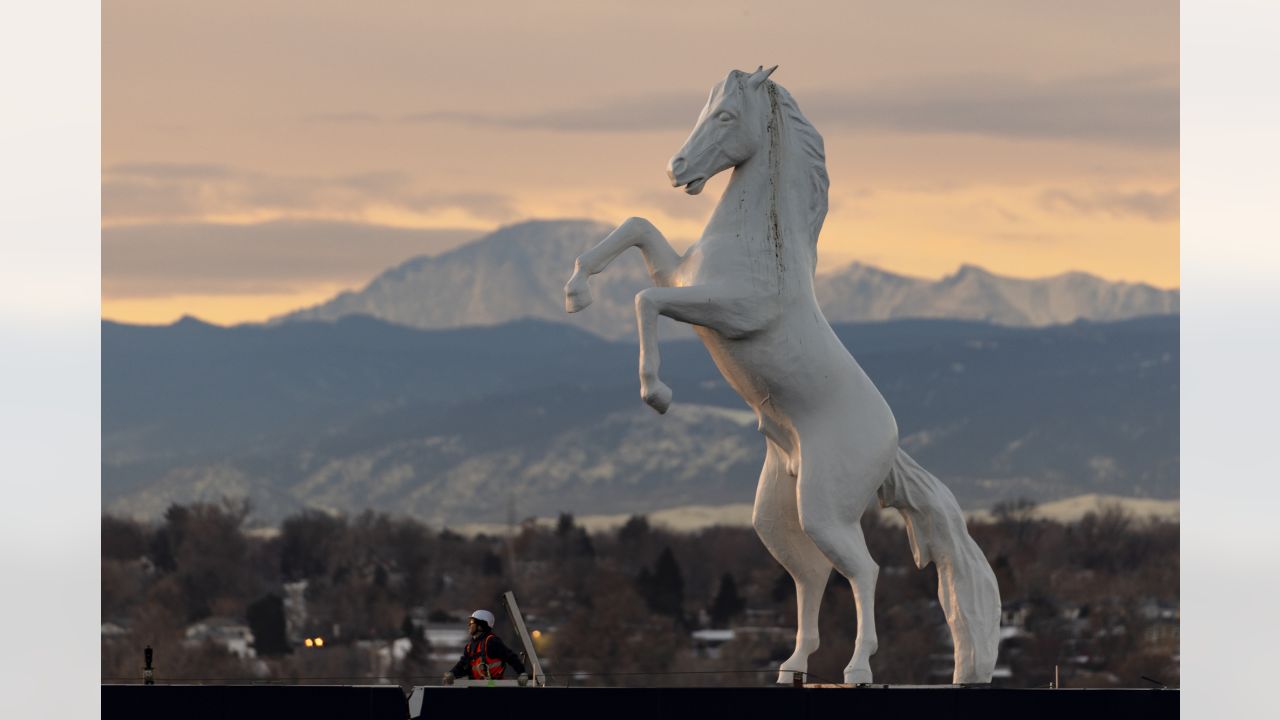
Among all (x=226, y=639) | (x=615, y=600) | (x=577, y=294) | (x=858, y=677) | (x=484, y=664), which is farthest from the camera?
(x=615, y=600)

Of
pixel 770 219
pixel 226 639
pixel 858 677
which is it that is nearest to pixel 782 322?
pixel 770 219

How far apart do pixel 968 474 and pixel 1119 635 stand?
1062 cm

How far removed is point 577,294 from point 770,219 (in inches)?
49.7

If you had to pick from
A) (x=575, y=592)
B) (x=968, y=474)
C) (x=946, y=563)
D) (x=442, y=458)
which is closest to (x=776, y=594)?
(x=575, y=592)

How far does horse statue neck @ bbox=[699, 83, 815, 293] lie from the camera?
44.3 ft

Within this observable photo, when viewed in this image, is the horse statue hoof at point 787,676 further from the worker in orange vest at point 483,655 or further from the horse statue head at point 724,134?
the horse statue head at point 724,134

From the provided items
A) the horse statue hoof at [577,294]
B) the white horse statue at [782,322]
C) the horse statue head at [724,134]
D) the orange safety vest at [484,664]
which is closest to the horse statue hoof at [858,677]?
the white horse statue at [782,322]

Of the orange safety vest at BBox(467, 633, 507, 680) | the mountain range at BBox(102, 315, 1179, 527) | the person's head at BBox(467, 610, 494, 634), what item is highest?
the mountain range at BBox(102, 315, 1179, 527)

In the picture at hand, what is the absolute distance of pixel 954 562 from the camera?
14539mm

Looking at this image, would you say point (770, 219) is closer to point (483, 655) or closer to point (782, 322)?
point (782, 322)

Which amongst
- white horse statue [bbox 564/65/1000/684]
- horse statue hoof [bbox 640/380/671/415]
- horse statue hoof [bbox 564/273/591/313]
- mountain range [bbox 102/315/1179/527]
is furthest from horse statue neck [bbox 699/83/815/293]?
mountain range [bbox 102/315/1179/527]

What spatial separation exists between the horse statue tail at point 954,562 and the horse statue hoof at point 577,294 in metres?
2.31

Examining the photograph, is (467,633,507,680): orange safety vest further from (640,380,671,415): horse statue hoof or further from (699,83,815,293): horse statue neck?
(699,83,815,293): horse statue neck

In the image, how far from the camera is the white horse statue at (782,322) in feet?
44.0
